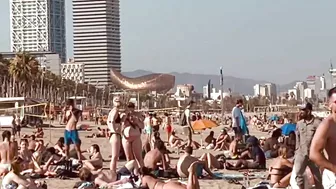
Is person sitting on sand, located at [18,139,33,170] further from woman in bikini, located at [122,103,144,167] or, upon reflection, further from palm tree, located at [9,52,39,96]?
palm tree, located at [9,52,39,96]

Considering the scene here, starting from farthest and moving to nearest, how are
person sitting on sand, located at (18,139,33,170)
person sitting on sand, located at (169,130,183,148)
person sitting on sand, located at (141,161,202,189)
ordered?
1. person sitting on sand, located at (169,130,183,148)
2. person sitting on sand, located at (18,139,33,170)
3. person sitting on sand, located at (141,161,202,189)

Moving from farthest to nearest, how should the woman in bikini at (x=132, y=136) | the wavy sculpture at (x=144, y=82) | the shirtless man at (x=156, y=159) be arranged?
the wavy sculpture at (x=144, y=82)
the shirtless man at (x=156, y=159)
the woman in bikini at (x=132, y=136)

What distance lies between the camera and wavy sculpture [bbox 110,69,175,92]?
170 m

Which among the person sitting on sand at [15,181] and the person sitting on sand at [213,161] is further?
the person sitting on sand at [213,161]

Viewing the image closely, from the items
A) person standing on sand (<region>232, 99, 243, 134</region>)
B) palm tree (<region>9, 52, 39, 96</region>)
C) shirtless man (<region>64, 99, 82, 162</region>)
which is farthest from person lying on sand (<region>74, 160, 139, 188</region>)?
palm tree (<region>9, 52, 39, 96</region>)

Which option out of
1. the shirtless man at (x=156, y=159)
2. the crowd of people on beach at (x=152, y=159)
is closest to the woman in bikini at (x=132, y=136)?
the crowd of people on beach at (x=152, y=159)

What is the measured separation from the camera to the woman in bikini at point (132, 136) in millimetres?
12078

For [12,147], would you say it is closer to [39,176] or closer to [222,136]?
[39,176]

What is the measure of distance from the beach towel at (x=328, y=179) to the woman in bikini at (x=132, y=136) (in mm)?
6897

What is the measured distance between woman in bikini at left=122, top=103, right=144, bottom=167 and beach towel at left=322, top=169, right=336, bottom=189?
690 centimetres

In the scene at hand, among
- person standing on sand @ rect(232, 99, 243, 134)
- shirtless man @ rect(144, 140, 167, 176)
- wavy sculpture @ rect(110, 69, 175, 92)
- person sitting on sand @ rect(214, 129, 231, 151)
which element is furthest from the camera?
wavy sculpture @ rect(110, 69, 175, 92)

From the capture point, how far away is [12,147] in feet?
41.0

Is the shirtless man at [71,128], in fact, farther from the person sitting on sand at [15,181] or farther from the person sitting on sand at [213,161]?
the person sitting on sand at [15,181]

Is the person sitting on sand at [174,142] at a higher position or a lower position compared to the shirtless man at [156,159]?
lower
